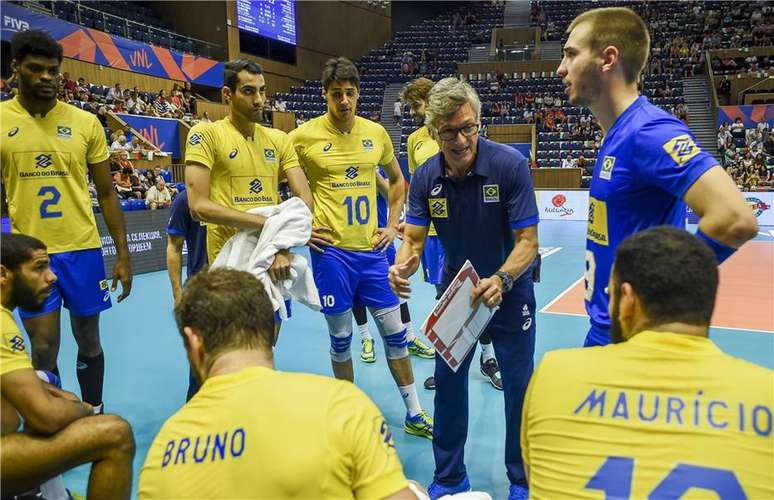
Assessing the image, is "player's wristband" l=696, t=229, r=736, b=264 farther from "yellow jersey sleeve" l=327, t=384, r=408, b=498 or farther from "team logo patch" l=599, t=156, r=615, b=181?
"yellow jersey sleeve" l=327, t=384, r=408, b=498

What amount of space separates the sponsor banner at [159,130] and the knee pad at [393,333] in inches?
555

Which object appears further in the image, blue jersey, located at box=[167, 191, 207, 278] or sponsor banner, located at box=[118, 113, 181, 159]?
sponsor banner, located at box=[118, 113, 181, 159]

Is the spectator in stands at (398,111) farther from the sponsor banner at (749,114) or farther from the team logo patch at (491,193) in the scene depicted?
the team logo patch at (491,193)

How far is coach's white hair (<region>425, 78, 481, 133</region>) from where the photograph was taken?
2.41 meters

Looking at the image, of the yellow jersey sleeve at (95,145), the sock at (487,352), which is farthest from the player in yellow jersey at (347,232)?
the yellow jersey sleeve at (95,145)

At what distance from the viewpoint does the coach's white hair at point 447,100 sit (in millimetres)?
2412

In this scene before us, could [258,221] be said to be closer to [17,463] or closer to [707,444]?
[17,463]

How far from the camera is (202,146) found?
3.03m

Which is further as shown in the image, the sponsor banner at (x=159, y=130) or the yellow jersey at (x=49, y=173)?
the sponsor banner at (x=159, y=130)

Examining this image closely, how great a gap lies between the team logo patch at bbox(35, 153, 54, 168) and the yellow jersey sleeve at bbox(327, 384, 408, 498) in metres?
2.61

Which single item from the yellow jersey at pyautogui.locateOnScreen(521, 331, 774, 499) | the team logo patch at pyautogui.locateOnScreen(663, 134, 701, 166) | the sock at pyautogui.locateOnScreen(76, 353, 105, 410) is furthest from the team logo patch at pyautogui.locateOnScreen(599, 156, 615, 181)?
the sock at pyautogui.locateOnScreen(76, 353, 105, 410)

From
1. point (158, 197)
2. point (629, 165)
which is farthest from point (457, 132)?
point (158, 197)

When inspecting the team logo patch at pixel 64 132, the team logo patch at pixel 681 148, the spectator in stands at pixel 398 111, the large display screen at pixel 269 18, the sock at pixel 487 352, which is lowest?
the sock at pixel 487 352

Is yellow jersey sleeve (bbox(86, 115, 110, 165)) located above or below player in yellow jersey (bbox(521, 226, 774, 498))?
above
